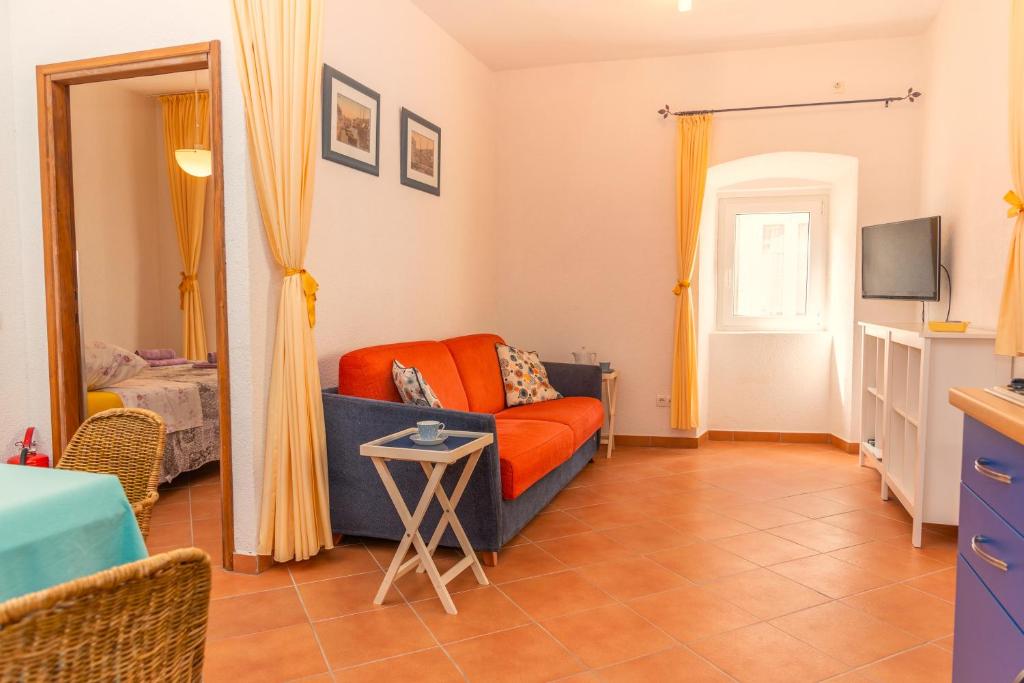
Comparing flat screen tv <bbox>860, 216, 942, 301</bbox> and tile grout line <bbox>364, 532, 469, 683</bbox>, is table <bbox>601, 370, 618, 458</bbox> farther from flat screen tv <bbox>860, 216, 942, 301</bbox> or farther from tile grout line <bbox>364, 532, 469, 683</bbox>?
tile grout line <bbox>364, 532, 469, 683</bbox>

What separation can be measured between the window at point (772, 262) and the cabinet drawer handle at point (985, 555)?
462 centimetres

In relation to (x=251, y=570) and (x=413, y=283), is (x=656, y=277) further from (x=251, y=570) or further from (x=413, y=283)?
(x=251, y=570)

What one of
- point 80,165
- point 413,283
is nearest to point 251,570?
point 413,283

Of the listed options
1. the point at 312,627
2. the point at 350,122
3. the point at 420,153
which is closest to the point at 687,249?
the point at 420,153

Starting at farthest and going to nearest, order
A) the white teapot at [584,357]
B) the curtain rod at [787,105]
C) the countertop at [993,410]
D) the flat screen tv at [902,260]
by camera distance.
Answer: the white teapot at [584,357]
the curtain rod at [787,105]
the flat screen tv at [902,260]
the countertop at [993,410]

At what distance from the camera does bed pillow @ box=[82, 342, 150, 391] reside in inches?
164

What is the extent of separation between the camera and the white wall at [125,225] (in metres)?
5.84

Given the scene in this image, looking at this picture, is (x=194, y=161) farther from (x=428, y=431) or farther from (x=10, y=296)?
(x=428, y=431)

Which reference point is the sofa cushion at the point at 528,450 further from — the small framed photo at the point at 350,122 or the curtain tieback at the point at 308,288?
the small framed photo at the point at 350,122

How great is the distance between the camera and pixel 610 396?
539 cm

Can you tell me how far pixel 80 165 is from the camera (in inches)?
228

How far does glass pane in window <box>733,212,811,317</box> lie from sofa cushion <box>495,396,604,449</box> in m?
2.03

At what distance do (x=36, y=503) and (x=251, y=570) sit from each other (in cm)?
165

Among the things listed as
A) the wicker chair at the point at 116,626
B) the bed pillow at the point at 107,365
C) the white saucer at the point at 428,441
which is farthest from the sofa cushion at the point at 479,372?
the wicker chair at the point at 116,626
